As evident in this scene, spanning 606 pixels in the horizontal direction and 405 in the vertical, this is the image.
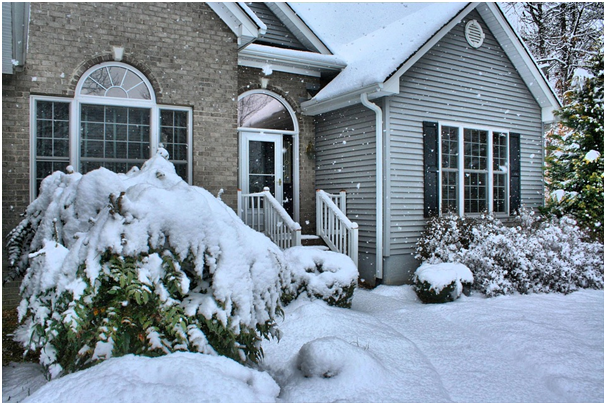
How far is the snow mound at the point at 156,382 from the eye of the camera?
93.7 inches

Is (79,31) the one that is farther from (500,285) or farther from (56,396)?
(500,285)

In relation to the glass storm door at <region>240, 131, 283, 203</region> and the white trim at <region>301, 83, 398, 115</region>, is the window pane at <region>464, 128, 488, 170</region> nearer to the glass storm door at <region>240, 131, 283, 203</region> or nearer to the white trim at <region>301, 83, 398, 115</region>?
the white trim at <region>301, 83, 398, 115</region>

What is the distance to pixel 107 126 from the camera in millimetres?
7230

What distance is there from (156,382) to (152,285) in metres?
0.60

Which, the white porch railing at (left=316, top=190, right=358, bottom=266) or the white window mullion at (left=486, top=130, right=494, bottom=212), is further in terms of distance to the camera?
the white window mullion at (left=486, top=130, right=494, bottom=212)

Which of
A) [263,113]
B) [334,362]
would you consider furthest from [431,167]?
[334,362]

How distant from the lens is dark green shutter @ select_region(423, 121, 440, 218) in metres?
9.20

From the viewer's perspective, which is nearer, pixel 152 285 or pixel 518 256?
pixel 152 285

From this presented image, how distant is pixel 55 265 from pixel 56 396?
3.09 ft

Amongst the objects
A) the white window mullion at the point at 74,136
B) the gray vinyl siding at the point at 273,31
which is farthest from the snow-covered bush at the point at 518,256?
the white window mullion at the point at 74,136

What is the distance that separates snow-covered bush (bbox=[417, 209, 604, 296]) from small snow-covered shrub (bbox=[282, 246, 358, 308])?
8.44 ft

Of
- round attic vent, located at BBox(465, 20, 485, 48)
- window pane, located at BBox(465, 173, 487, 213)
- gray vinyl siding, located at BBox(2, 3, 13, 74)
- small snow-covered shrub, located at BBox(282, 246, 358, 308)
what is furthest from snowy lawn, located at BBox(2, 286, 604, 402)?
round attic vent, located at BBox(465, 20, 485, 48)

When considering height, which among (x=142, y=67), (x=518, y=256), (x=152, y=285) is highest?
(x=142, y=67)

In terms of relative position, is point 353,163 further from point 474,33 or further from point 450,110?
point 474,33
